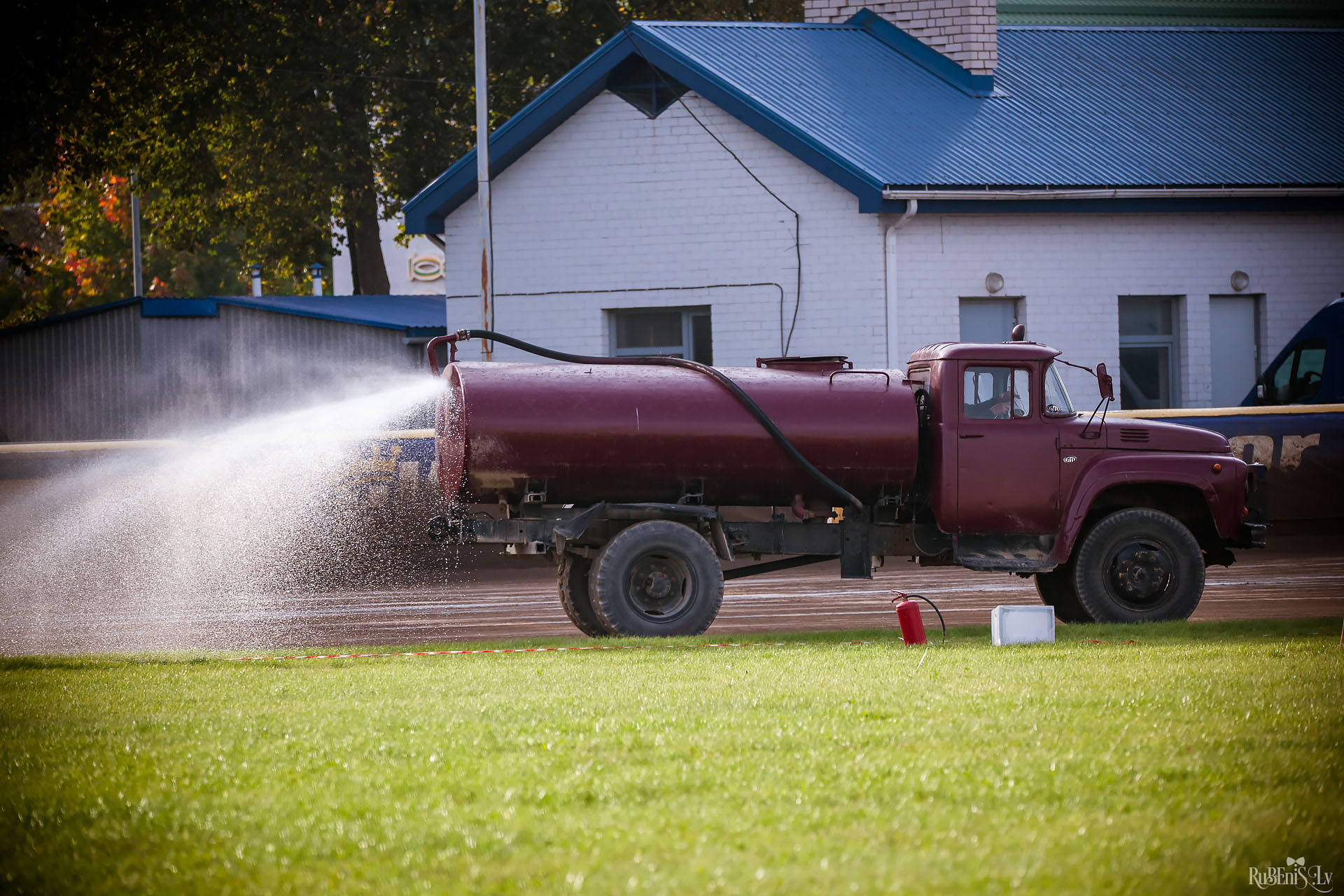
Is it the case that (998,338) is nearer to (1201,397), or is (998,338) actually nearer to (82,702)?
(1201,397)

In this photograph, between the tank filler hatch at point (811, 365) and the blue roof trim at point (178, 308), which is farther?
the blue roof trim at point (178, 308)

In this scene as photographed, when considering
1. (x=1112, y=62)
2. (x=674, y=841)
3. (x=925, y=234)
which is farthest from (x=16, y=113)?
(x=674, y=841)

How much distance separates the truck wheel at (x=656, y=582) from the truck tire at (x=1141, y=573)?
3341mm

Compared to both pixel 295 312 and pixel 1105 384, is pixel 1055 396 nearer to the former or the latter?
pixel 1105 384

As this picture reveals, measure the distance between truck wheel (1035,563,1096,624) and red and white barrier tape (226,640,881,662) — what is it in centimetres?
262

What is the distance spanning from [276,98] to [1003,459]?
21.8 meters

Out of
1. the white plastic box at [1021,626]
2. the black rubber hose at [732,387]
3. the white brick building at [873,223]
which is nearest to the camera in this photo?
the white plastic box at [1021,626]

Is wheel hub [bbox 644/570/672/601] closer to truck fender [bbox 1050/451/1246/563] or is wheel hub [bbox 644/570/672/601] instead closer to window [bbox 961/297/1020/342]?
truck fender [bbox 1050/451/1246/563]

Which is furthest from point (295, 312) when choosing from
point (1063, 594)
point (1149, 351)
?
point (1063, 594)

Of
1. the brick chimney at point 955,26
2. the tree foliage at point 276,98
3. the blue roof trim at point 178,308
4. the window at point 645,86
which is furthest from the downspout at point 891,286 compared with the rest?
the blue roof trim at point 178,308

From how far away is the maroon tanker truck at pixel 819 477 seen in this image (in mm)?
12688

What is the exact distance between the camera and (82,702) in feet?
29.0

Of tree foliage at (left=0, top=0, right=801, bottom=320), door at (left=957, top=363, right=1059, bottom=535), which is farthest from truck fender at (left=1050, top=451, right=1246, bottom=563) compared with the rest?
tree foliage at (left=0, top=0, right=801, bottom=320)

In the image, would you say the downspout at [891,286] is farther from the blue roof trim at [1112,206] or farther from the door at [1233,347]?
the door at [1233,347]
